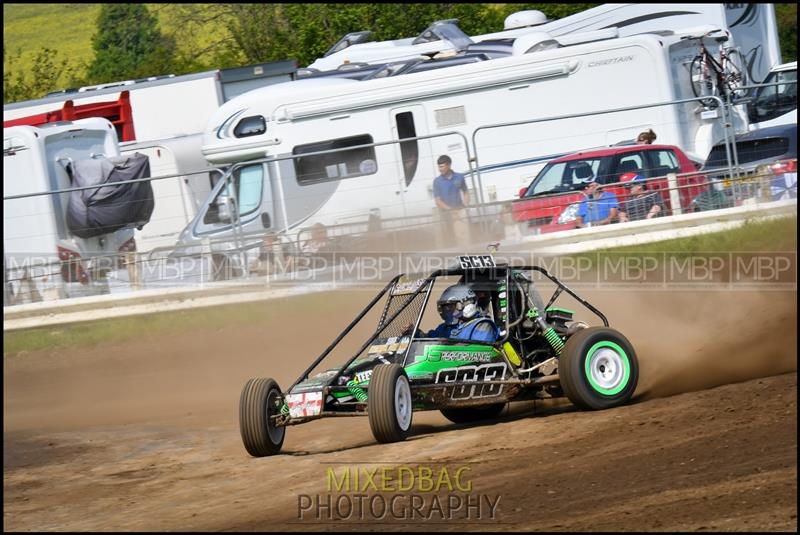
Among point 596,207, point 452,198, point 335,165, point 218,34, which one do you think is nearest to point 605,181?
point 596,207

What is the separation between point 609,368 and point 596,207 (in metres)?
4.89

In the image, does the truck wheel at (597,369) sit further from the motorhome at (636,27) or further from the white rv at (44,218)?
the motorhome at (636,27)

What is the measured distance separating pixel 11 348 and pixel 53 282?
3.25 feet

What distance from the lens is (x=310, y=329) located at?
12086mm

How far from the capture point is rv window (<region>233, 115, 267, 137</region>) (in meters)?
14.3

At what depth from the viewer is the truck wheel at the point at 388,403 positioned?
22.7ft

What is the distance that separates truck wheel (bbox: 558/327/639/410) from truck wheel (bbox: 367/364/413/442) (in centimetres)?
123

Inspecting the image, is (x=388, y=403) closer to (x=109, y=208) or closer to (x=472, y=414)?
(x=472, y=414)

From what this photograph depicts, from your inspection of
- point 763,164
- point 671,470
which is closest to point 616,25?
point 763,164

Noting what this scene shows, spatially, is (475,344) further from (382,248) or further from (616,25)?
(616,25)

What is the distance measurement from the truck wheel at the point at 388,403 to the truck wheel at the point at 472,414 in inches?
55.2

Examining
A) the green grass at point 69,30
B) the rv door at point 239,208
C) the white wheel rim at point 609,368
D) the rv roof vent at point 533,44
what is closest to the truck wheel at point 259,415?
the white wheel rim at point 609,368

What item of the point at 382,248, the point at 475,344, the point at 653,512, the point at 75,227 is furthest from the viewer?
the point at 75,227

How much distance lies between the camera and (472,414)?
8.55 meters
